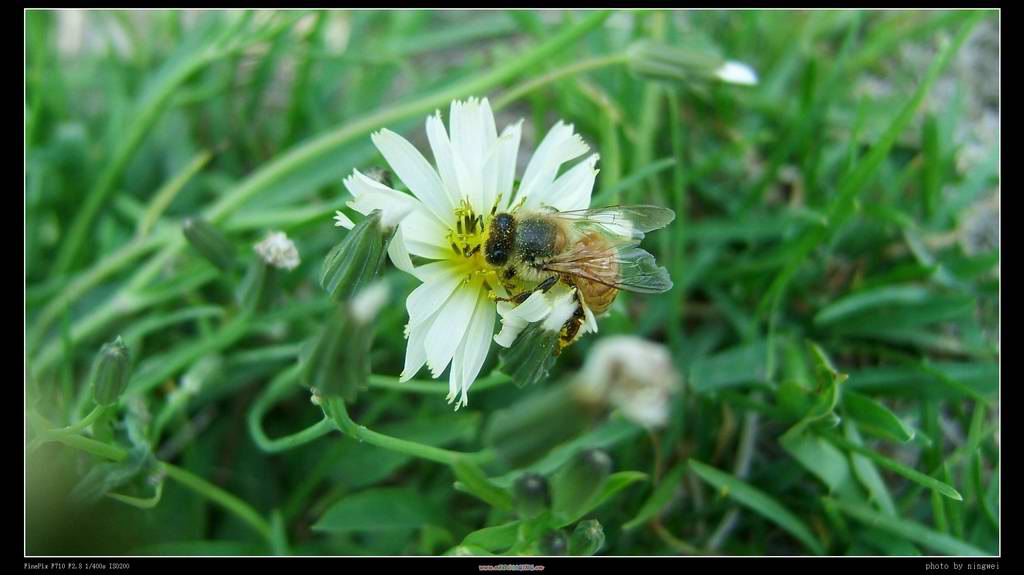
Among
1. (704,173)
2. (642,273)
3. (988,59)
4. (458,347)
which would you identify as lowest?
(458,347)

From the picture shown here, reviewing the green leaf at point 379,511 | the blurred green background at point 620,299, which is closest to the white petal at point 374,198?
the blurred green background at point 620,299

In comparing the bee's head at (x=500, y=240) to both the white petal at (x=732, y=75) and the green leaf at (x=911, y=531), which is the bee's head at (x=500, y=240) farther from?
the green leaf at (x=911, y=531)

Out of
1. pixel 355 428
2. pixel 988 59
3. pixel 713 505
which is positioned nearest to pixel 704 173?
pixel 713 505

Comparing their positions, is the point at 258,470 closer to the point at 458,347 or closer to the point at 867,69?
the point at 458,347

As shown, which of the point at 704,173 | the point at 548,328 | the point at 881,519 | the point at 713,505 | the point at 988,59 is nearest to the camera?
the point at 548,328

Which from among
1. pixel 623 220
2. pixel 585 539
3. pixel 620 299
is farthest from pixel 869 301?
pixel 585 539

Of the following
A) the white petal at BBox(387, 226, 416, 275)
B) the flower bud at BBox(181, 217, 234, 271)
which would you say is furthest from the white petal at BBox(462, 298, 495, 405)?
the flower bud at BBox(181, 217, 234, 271)

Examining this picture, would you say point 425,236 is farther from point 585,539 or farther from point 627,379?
point 585,539

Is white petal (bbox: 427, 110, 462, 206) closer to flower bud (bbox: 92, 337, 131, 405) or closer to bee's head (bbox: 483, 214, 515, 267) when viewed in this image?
bee's head (bbox: 483, 214, 515, 267)
